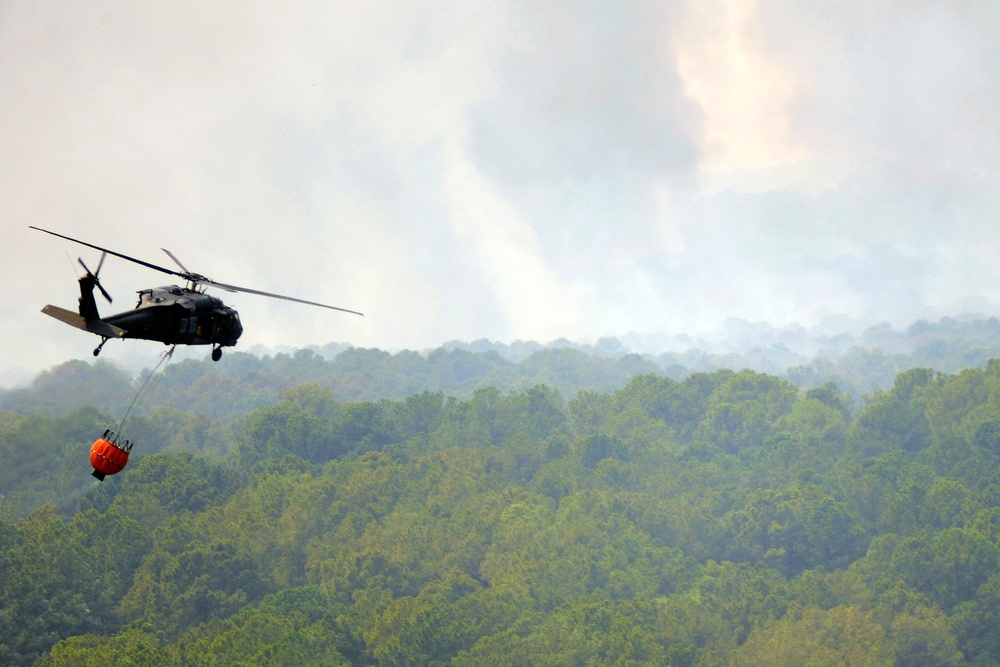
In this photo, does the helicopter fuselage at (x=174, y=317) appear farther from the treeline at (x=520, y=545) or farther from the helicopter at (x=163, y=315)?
the treeline at (x=520, y=545)

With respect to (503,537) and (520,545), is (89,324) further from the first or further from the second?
(503,537)

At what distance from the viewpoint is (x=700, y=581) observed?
104375mm

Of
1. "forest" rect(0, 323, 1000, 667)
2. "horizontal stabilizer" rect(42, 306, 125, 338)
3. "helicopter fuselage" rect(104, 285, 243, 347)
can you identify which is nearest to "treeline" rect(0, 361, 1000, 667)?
"forest" rect(0, 323, 1000, 667)

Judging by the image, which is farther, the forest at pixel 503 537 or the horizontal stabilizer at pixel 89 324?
the forest at pixel 503 537

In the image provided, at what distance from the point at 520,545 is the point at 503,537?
8.94 feet

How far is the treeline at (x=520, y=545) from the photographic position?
83938mm

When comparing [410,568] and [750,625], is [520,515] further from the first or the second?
[750,625]

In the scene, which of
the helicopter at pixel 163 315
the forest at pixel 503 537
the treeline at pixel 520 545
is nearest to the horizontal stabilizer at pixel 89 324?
the helicopter at pixel 163 315

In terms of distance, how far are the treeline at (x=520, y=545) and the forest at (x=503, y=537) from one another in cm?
27

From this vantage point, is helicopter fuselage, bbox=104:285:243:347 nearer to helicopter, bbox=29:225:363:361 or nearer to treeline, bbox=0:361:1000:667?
helicopter, bbox=29:225:363:361

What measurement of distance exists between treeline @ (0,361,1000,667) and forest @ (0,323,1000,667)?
273 millimetres

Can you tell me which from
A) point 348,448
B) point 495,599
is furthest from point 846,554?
point 348,448

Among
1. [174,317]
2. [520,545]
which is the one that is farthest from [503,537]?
[174,317]

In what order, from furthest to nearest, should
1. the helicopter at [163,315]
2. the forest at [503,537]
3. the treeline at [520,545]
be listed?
the forest at [503,537], the treeline at [520,545], the helicopter at [163,315]
